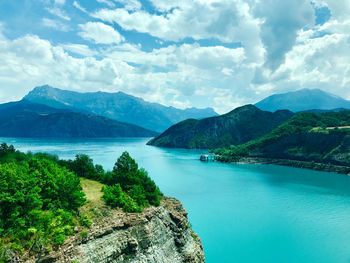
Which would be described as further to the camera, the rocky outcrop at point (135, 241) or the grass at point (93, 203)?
the grass at point (93, 203)

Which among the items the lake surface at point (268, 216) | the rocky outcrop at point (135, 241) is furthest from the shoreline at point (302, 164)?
the rocky outcrop at point (135, 241)

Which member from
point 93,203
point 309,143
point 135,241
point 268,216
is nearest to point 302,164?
point 309,143

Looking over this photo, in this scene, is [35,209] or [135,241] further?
[135,241]

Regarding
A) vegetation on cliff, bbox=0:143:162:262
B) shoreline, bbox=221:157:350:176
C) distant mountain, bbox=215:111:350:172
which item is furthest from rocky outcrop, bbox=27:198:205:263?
distant mountain, bbox=215:111:350:172

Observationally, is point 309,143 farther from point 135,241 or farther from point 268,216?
point 135,241

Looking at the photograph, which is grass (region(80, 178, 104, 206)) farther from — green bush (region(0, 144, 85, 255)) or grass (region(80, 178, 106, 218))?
green bush (region(0, 144, 85, 255))

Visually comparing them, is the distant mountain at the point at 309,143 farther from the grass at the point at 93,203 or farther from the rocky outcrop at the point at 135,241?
the grass at the point at 93,203

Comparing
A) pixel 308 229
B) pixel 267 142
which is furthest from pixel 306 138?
pixel 308 229
